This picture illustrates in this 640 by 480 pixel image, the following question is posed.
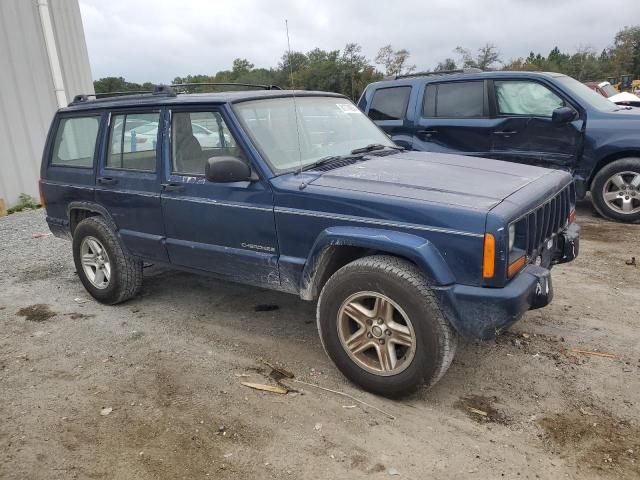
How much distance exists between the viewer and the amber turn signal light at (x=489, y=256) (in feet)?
8.56

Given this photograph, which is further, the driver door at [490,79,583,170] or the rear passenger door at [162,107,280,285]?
the driver door at [490,79,583,170]

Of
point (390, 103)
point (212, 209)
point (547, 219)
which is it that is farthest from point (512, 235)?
point (390, 103)

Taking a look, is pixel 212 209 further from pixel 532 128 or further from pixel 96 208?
pixel 532 128

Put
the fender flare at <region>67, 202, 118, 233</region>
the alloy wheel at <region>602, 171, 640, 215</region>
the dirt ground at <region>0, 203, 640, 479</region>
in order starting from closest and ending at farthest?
the dirt ground at <region>0, 203, 640, 479</region> < the fender flare at <region>67, 202, 118, 233</region> < the alloy wheel at <region>602, 171, 640, 215</region>

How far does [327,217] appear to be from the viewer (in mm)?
3115

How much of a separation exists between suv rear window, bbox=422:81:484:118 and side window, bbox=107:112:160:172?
4400mm

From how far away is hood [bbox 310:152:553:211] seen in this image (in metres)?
2.90

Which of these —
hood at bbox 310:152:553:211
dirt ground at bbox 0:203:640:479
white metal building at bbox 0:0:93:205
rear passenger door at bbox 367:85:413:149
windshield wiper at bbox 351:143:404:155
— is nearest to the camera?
dirt ground at bbox 0:203:640:479

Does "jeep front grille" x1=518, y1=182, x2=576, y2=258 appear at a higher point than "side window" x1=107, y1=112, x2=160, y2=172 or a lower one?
lower

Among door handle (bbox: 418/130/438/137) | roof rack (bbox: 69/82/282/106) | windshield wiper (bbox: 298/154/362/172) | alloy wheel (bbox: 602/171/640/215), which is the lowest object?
alloy wheel (bbox: 602/171/640/215)

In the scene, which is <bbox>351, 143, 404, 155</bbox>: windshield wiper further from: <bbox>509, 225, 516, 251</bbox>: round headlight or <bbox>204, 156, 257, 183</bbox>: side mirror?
<bbox>509, 225, 516, 251</bbox>: round headlight

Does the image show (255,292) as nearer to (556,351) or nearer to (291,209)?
(291,209)

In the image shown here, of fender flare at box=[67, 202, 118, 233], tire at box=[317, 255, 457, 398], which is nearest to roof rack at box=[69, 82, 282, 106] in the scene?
fender flare at box=[67, 202, 118, 233]

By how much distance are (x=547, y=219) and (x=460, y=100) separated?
437cm
